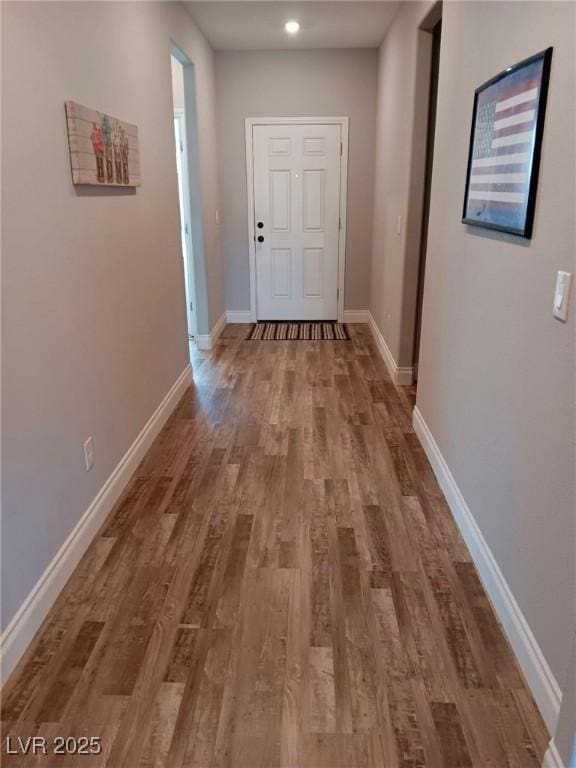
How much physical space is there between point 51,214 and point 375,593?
1.82m

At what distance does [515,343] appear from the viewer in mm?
1762

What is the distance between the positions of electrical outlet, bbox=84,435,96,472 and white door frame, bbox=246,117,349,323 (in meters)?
3.79

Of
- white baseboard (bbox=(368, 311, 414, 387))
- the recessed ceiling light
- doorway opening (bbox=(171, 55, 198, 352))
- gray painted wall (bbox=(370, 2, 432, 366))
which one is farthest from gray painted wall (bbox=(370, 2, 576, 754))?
doorway opening (bbox=(171, 55, 198, 352))

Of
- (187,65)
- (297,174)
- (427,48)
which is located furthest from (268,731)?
(297,174)

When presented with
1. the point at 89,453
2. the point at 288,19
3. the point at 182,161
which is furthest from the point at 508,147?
the point at 182,161

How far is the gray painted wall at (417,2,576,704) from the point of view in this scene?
4.66ft

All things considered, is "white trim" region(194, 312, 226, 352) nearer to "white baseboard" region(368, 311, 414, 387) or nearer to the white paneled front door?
the white paneled front door

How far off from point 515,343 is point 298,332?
12.8ft

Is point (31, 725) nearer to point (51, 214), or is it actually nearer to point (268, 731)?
point (268, 731)

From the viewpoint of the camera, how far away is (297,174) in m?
5.51

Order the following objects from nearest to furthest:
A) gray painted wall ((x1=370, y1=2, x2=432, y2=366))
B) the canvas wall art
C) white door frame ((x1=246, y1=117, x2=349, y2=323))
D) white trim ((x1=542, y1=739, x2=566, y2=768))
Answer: white trim ((x1=542, y1=739, x2=566, y2=768)), the canvas wall art, gray painted wall ((x1=370, y1=2, x2=432, y2=366)), white door frame ((x1=246, y1=117, x2=349, y2=323))

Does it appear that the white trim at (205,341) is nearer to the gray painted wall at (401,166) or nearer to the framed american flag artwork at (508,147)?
the gray painted wall at (401,166)

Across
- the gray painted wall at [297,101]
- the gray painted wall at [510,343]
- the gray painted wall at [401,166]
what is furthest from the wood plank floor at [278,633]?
the gray painted wall at [297,101]

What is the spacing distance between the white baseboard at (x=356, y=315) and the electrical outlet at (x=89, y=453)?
4.04 metres
